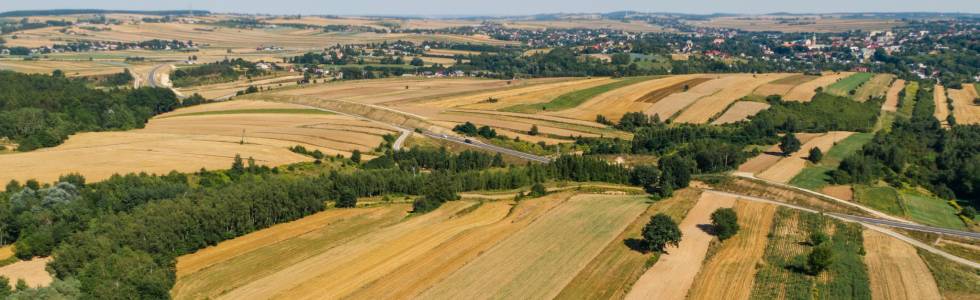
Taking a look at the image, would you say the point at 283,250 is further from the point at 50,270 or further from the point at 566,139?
the point at 566,139

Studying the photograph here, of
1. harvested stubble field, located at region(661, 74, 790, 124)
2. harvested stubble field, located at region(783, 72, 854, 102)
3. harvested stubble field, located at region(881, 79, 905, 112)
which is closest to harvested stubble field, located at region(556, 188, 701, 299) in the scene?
harvested stubble field, located at region(661, 74, 790, 124)

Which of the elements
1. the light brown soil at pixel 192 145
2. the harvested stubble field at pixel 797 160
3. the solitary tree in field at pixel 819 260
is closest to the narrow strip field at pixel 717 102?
the harvested stubble field at pixel 797 160

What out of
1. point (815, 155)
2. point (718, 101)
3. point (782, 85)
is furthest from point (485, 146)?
point (782, 85)

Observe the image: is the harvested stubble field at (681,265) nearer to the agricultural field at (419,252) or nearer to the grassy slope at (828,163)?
the agricultural field at (419,252)

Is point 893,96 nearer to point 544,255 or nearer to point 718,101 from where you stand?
point 718,101

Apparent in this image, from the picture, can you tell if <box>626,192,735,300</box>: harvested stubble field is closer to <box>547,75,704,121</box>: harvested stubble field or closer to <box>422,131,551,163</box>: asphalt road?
<box>422,131,551,163</box>: asphalt road
